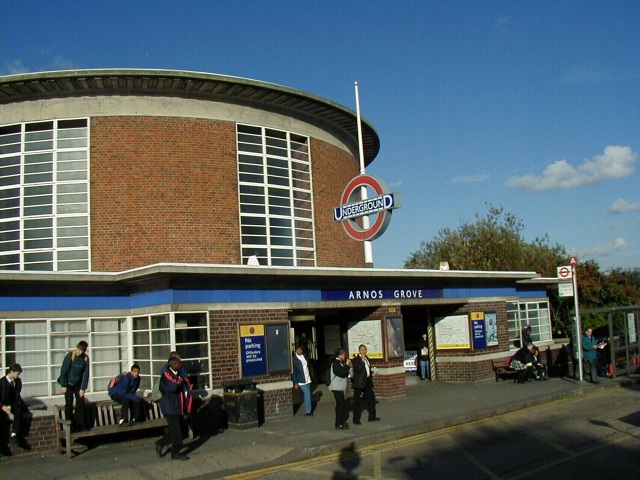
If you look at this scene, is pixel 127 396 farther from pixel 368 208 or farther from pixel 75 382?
pixel 368 208

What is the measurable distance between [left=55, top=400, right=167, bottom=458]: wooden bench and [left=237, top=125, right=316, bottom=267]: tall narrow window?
7187 millimetres

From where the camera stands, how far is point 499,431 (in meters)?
13.5

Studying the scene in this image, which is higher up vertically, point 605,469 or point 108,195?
→ point 108,195

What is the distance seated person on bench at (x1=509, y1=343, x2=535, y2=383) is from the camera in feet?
70.9

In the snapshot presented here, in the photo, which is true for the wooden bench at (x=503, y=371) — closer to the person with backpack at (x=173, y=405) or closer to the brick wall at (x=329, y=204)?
the brick wall at (x=329, y=204)

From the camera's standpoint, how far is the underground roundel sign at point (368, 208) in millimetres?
17547

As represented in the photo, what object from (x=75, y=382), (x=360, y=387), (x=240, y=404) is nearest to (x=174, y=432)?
(x=75, y=382)

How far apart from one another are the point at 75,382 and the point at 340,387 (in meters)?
5.33

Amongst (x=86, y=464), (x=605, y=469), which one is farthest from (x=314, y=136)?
(x=605, y=469)

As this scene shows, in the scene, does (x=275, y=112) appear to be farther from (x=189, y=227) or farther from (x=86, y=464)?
(x=86, y=464)

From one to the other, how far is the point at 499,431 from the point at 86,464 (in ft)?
25.6

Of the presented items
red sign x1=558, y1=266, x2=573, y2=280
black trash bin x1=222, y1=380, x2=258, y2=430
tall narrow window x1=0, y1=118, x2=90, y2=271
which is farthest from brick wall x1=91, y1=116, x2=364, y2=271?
red sign x1=558, y1=266, x2=573, y2=280

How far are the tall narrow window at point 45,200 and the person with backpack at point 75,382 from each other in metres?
6.17

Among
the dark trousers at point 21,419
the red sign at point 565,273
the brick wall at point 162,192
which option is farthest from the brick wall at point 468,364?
the dark trousers at point 21,419
